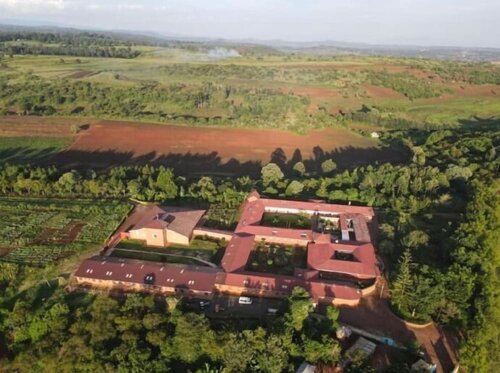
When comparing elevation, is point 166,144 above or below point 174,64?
below

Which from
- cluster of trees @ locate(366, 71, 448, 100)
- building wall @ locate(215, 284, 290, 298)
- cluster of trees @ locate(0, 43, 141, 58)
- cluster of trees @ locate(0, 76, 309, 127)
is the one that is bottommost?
building wall @ locate(215, 284, 290, 298)

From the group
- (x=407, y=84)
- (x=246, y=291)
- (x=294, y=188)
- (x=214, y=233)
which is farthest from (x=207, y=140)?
(x=407, y=84)

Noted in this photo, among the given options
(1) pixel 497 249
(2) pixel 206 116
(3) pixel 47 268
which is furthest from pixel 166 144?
(1) pixel 497 249

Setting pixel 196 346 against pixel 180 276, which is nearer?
pixel 196 346

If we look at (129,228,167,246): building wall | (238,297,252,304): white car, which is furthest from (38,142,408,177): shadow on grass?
(238,297,252,304): white car

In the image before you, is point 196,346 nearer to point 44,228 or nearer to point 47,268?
point 47,268

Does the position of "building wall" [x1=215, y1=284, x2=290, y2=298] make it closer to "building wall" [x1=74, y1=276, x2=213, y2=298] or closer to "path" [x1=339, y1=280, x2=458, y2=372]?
"building wall" [x1=74, y1=276, x2=213, y2=298]
